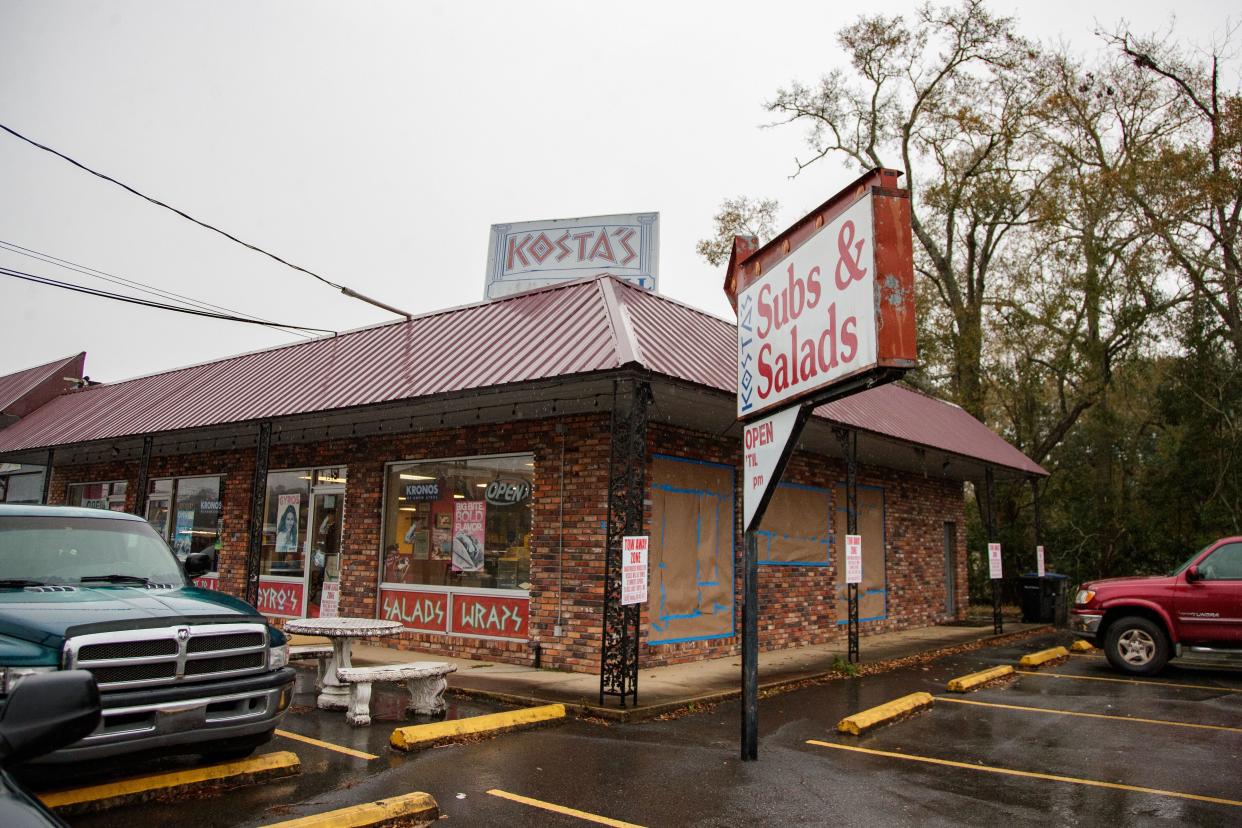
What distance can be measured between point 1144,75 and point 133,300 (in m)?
28.8

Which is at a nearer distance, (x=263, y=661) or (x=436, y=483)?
(x=263, y=661)

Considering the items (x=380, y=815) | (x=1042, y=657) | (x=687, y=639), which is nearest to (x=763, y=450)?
(x=380, y=815)

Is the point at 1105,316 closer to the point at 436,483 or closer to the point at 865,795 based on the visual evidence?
the point at 436,483

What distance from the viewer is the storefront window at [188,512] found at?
55.5 feet

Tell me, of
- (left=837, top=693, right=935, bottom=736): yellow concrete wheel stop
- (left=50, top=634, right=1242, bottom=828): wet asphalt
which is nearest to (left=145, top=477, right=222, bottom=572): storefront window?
(left=50, top=634, right=1242, bottom=828): wet asphalt

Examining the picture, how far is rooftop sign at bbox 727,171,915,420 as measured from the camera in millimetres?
5809

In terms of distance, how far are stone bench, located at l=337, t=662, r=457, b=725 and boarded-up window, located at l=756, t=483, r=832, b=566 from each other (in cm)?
686

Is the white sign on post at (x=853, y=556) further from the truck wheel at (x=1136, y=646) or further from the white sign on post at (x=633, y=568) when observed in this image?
the white sign on post at (x=633, y=568)

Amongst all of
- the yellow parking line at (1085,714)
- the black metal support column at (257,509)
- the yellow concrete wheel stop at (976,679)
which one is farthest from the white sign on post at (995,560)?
the black metal support column at (257,509)

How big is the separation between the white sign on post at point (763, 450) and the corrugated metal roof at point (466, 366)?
182 cm

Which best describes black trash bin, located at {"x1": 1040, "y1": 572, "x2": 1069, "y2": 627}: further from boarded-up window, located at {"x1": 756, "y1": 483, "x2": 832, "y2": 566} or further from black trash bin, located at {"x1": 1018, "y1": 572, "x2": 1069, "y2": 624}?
boarded-up window, located at {"x1": 756, "y1": 483, "x2": 832, "y2": 566}

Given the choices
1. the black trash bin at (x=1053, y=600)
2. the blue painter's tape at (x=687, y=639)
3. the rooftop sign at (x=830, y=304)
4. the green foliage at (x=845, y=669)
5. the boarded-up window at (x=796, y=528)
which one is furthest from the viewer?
the black trash bin at (x=1053, y=600)

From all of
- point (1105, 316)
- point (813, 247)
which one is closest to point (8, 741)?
point (813, 247)

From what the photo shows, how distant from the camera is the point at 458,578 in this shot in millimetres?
12711
